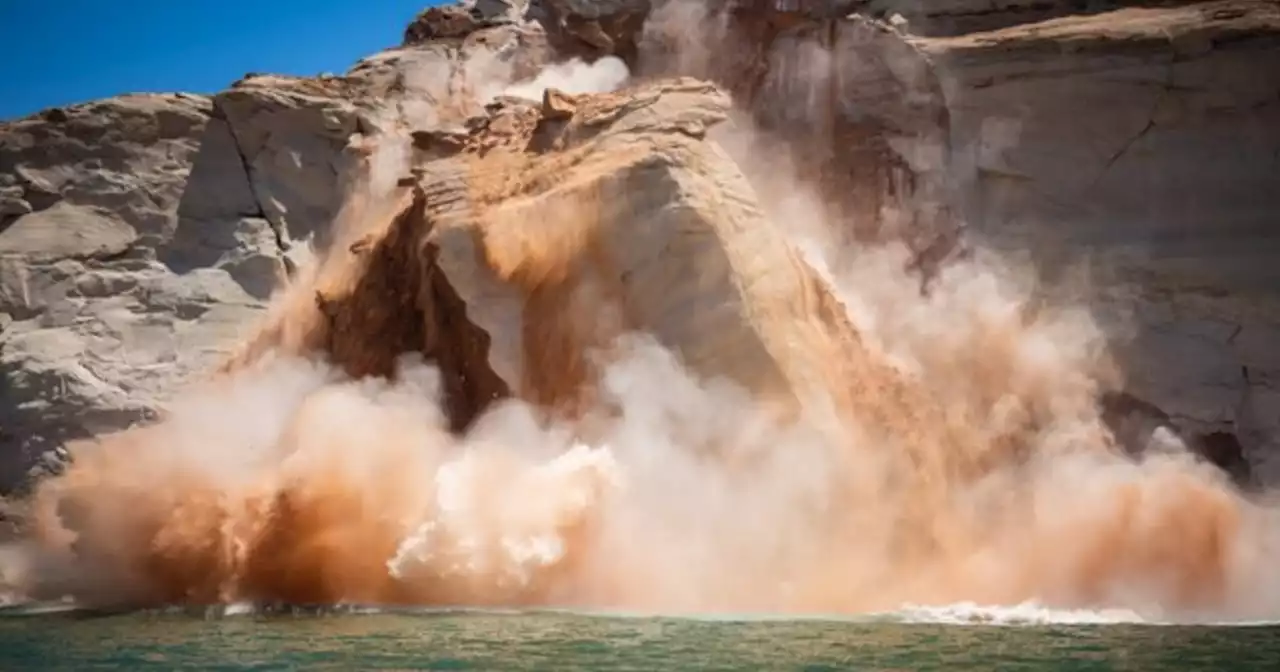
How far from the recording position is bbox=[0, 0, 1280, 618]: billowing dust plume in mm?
16828

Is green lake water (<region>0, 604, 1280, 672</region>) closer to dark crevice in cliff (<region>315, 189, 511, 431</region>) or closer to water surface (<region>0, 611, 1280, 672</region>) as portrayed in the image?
water surface (<region>0, 611, 1280, 672</region>)

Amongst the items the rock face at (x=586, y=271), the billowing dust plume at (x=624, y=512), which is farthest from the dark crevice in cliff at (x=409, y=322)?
the billowing dust plume at (x=624, y=512)

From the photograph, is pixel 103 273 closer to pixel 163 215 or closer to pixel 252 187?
pixel 163 215

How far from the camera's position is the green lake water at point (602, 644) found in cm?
1130

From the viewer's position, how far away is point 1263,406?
2373cm

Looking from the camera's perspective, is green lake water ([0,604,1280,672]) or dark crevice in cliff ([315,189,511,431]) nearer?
green lake water ([0,604,1280,672])

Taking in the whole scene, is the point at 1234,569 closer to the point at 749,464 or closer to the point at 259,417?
the point at 749,464

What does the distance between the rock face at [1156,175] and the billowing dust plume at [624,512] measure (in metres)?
2.99

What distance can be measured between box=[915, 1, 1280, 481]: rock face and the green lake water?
9.82 meters

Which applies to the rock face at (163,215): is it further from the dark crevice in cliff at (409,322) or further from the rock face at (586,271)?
the rock face at (586,271)

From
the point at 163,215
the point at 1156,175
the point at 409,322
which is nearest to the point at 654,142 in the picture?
the point at 409,322

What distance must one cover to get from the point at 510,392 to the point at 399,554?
2.83 metres

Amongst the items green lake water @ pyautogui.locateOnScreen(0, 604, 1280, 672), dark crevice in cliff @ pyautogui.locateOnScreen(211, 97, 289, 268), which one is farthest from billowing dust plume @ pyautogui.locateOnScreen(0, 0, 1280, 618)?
dark crevice in cliff @ pyautogui.locateOnScreen(211, 97, 289, 268)

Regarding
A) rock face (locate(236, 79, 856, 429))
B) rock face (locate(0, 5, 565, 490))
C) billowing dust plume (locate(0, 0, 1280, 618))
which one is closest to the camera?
billowing dust plume (locate(0, 0, 1280, 618))
